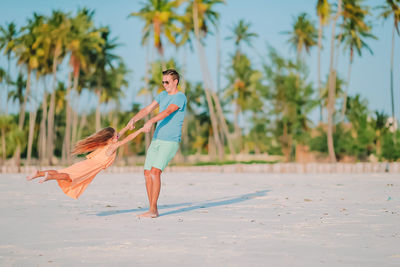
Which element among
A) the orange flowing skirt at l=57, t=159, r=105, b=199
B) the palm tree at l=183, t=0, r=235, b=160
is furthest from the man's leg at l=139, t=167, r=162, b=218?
the palm tree at l=183, t=0, r=235, b=160

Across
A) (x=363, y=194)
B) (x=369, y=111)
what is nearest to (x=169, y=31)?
(x=369, y=111)

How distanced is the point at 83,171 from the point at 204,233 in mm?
1992

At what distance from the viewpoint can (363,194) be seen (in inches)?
428

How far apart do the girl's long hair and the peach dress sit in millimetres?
72

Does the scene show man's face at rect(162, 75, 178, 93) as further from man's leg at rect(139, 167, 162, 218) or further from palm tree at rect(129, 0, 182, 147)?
palm tree at rect(129, 0, 182, 147)

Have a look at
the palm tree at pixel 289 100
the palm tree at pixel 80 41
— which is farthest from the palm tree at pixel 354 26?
the palm tree at pixel 80 41

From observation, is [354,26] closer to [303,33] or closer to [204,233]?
[303,33]

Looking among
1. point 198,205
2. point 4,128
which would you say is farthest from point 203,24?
point 198,205

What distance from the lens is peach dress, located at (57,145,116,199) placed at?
657 cm

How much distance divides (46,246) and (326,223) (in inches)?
132

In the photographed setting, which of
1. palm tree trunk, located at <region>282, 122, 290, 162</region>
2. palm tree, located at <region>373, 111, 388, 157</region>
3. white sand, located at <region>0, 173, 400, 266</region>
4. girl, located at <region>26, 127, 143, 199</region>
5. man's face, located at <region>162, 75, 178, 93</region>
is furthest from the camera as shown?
palm tree trunk, located at <region>282, 122, 290, 162</region>

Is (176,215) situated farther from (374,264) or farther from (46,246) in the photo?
(374,264)

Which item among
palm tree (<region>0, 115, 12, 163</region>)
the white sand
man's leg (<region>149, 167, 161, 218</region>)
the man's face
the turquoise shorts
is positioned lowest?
the white sand

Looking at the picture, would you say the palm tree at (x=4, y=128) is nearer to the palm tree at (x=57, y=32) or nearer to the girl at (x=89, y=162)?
the palm tree at (x=57, y=32)
